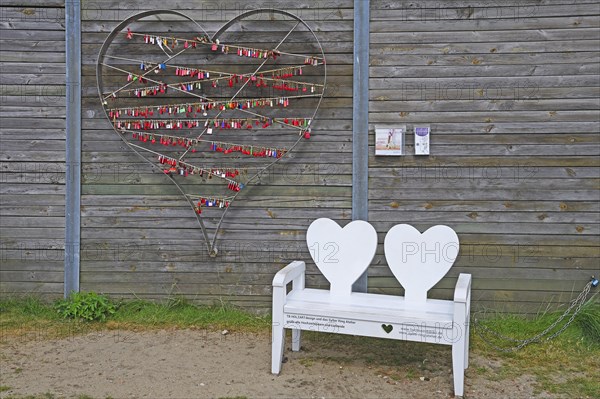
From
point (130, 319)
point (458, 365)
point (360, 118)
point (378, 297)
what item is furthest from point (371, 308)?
point (130, 319)

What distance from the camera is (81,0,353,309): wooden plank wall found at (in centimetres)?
503

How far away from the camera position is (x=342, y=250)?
436 centimetres

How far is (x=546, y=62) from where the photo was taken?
4867 mm

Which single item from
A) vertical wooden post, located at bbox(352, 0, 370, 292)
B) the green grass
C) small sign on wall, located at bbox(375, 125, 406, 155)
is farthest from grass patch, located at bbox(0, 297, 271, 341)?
small sign on wall, located at bbox(375, 125, 406, 155)

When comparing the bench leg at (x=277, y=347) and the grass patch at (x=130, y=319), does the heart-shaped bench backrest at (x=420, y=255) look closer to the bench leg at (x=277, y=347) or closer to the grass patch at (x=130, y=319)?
the bench leg at (x=277, y=347)

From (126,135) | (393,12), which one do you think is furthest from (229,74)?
(393,12)

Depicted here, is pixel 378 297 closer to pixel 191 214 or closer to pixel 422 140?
pixel 422 140

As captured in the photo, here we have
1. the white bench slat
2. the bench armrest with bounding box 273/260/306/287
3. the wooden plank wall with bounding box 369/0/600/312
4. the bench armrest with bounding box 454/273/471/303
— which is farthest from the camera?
the wooden plank wall with bounding box 369/0/600/312

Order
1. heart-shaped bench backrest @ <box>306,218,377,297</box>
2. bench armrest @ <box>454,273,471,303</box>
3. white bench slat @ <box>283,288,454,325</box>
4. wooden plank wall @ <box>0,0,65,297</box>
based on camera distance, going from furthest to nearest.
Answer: wooden plank wall @ <box>0,0,65,297</box> → heart-shaped bench backrest @ <box>306,218,377,297</box> → white bench slat @ <box>283,288,454,325</box> → bench armrest @ <box>454,273,471,303</box>

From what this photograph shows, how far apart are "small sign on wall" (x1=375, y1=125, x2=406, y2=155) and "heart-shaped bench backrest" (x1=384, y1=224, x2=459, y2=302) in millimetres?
940

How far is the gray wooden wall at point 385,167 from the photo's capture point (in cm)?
488

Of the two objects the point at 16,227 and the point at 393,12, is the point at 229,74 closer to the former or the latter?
the point at 393,12

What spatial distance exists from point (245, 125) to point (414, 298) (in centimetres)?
203

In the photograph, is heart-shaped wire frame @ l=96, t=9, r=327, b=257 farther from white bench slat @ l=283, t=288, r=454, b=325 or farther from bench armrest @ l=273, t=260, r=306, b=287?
white bench slat @ l=283, t=288, r=454, b=325
